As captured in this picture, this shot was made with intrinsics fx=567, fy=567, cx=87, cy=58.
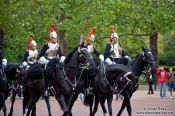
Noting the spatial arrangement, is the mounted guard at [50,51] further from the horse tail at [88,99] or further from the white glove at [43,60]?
the horse tail at [88,99]

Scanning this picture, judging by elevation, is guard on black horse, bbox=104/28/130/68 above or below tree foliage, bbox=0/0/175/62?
below

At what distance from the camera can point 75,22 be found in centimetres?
4194

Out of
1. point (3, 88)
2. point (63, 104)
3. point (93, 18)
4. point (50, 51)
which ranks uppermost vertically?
point (93, 18)

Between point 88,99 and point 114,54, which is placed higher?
point 114,54

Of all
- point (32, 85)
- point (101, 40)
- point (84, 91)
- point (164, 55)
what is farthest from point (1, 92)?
point (164, 55)

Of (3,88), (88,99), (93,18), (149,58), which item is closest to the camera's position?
(149,58)

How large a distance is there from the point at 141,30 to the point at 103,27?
5.35 m

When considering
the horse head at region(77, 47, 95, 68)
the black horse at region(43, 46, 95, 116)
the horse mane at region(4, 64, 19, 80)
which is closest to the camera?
the black horse at region(43, 46, 95, 116)

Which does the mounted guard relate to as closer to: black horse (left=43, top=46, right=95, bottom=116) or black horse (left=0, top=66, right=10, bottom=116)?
black horse (left=43, top=46, right=95, bottom=116)

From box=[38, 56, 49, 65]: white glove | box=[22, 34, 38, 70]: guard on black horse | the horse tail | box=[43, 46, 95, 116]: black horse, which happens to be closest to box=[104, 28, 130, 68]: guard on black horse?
the horse tail

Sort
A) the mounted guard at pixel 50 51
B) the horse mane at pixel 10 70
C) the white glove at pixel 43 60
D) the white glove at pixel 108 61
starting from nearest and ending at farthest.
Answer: the white glove at pixel 43 60
the mounted guard at pixel 50 51
the white glove at pixel 108 61
the horse mane at pixel 10 70

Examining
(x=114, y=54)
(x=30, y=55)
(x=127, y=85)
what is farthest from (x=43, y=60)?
(x=30, y=55)

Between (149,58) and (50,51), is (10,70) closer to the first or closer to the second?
(50,51)

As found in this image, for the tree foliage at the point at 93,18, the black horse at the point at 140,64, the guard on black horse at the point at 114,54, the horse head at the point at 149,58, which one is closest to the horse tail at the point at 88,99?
the black horse at the point at 140,64
